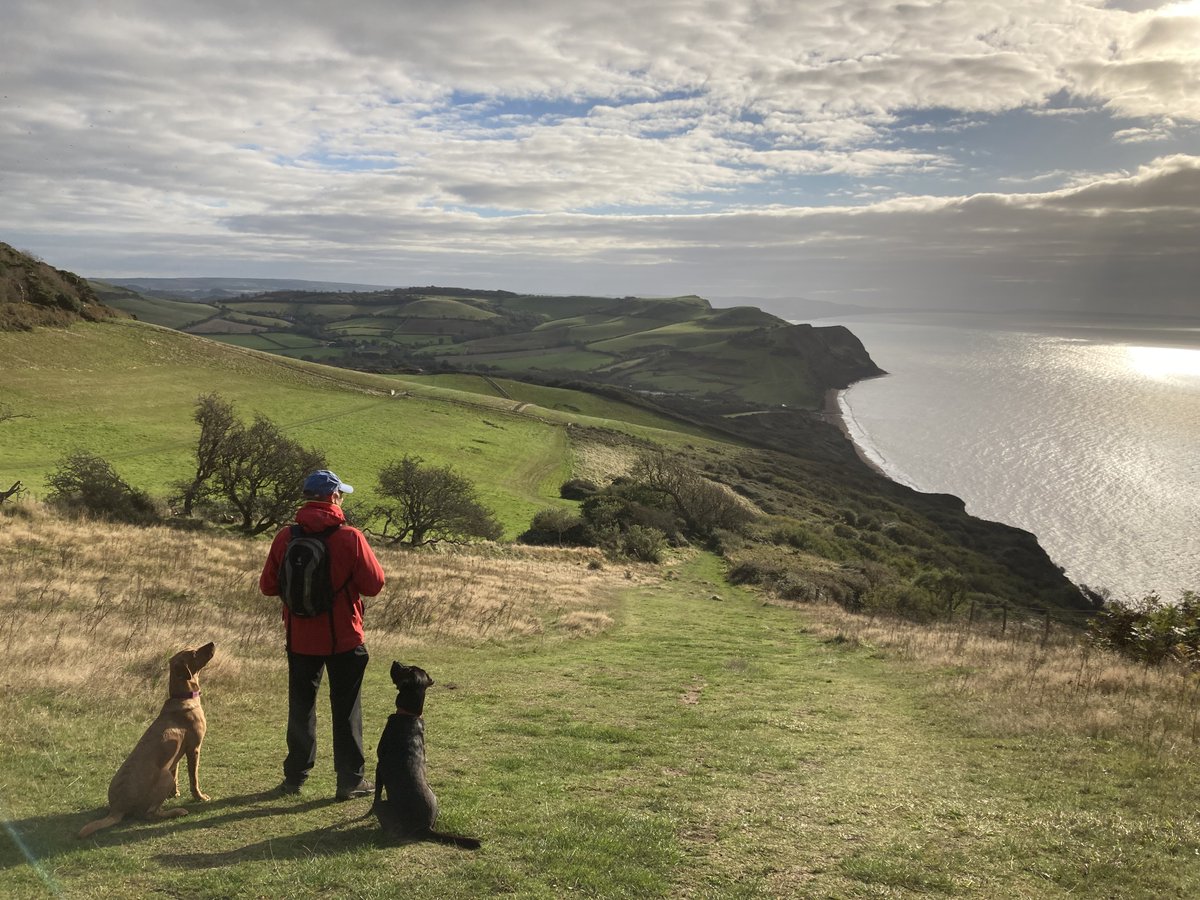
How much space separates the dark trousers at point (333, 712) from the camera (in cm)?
744

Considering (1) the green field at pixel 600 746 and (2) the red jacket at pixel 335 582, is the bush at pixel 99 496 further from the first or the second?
(2) the red jacket at pixel 335 582

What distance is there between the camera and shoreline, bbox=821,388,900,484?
353ft

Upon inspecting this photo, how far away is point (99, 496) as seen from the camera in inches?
1171

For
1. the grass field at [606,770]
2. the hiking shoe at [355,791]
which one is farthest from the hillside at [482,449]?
the hiking shoe at [355,791]

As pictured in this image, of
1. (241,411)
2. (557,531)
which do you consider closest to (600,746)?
(557,531)

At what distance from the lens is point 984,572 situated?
5919 cm

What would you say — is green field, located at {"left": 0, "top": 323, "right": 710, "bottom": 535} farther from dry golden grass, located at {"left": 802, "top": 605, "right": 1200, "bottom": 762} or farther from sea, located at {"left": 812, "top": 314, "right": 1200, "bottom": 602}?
sea, located at {"left": 812, "top": 314, "right": 1200, "bottom": 602}

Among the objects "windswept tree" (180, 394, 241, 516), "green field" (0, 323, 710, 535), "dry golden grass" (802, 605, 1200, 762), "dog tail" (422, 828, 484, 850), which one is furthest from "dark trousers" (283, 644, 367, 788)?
"green field" (0, 323, 710, 535)

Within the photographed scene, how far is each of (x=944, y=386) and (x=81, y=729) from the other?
21245 cm

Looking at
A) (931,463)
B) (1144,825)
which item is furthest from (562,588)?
(931,463)

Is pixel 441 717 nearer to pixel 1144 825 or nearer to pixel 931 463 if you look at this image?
pixel 1144 825

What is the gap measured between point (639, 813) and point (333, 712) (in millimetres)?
3238

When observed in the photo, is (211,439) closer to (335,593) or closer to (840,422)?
(335,593)

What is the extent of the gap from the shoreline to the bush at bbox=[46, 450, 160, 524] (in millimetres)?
87099
